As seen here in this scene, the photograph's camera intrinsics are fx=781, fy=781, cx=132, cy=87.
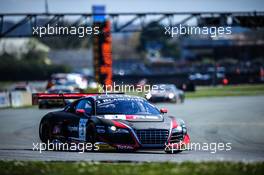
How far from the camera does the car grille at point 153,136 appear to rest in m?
14.0

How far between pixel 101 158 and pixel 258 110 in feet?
76.0

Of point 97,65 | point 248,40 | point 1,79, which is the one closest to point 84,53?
point 248,40

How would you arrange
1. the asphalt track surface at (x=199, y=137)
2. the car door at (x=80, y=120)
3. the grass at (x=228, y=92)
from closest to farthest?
the asphalt track surface at (x=199, y=137) < the car door at (x=80, y=120) < the grass at (x=228, y=92)

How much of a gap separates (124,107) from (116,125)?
107 cm

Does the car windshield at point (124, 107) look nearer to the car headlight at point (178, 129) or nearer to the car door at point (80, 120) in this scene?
the car door at point (80, 120)

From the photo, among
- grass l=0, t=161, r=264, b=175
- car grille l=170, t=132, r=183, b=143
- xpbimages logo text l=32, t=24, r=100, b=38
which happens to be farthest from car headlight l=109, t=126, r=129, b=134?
xpbimages logo text l=32, t=24, r=100, b=38

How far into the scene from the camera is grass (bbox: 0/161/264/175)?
398 inches

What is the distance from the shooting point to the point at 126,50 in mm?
143250

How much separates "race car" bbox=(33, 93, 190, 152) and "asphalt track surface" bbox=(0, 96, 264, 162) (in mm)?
238

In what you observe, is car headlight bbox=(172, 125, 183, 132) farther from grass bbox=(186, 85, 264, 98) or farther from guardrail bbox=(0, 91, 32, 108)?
grass bbox=(186, 85, 264, 98)

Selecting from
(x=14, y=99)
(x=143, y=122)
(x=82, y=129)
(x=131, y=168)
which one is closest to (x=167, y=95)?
(x=14, y=99)

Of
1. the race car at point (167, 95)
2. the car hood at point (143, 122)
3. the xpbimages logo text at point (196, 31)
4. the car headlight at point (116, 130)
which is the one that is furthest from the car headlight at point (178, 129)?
the race car at point (167, 95)

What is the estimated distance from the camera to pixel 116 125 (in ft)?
46.2

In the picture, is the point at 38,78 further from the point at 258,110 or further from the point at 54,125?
the point at 54,125
